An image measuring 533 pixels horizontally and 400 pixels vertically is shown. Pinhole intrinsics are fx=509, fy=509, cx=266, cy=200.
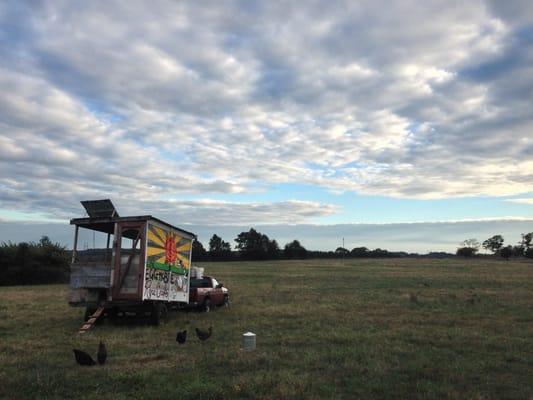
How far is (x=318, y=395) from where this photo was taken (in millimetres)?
7000

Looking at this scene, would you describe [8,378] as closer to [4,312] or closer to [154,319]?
[154,319]

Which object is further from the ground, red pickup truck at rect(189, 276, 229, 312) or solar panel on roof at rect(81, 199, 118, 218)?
solar panel on roof at rect(81, 199, 118, 218)

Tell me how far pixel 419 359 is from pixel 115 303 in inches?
344

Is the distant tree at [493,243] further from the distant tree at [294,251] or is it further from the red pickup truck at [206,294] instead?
the red pickup truck at [206,294]

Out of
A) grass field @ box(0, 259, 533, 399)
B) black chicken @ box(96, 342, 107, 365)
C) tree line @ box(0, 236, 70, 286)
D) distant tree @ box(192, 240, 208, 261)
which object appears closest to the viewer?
grass field @ box(0, 259, 533, 399)

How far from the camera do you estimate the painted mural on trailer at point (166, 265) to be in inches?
580

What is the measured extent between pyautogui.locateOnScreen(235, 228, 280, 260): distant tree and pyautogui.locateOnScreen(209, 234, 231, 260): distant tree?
351 centimetres

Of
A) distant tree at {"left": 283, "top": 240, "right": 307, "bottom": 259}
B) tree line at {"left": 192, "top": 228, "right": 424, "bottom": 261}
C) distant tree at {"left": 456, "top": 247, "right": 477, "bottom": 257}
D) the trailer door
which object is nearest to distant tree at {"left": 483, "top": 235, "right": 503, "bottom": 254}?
distant tree at {"left": 456, "top": 247, "right": 477, "bottom": 257}

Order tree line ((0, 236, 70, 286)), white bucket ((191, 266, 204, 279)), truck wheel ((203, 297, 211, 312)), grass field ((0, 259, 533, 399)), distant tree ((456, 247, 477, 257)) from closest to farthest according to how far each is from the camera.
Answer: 1. grass field ((0, 259, 533, 399))
2. truck wheel ((203, 297, 211, 312))
3. white bucket ((191, 266, 204, 279))
4. tree line ((0, 236, 70, 286))
5. distant tree ((456, 247, 477, 257))

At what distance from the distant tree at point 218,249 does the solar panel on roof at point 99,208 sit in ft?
378

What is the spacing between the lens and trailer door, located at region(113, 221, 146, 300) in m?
14.4

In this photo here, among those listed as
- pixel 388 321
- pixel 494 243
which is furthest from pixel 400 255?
pixel 388 321

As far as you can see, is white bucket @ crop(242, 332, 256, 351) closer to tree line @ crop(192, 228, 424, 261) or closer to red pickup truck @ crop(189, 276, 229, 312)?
red pickup truck @ crop(189, 276, 229, 312)

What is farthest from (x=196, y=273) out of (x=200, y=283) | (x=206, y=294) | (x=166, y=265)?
(x=166, y=265)
